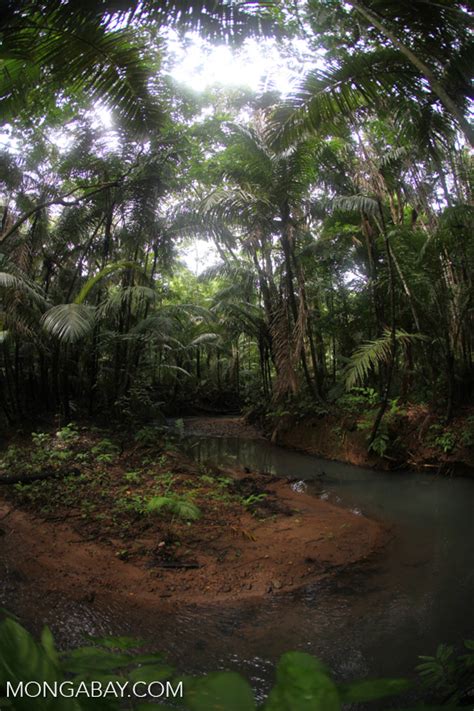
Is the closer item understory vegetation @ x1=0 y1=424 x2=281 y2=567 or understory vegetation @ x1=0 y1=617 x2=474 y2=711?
understory vegetation @ x1=0 y1=617 x2=474 y2=711

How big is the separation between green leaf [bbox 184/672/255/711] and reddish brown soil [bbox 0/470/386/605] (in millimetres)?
3115

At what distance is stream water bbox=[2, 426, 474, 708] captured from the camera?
2518 mm

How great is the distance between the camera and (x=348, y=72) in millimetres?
4012

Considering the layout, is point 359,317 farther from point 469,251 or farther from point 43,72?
point 43,72

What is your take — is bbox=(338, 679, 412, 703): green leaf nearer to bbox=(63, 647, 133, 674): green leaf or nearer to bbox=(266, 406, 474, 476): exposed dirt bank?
bbox=(63, 647, 133, 674): green leaf

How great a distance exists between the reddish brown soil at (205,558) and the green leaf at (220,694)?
312 centimetres

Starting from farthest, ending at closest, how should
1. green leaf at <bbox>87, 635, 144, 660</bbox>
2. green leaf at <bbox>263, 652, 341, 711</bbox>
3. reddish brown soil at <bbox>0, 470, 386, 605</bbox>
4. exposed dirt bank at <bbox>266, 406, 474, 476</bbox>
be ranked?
exposed dirt bank at <bbox>266, 406, 474, 476</bbox>
reddish brown soil at <bbox>0, 470, 386, 605</bbox>
green leaf at <bbox>87, 635, 144, 660</bbox>
green leaf at <bbox>263, 652, 341, 711</bbox>

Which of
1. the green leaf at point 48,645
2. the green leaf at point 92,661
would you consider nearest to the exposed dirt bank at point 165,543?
the green leaf at point 92,661

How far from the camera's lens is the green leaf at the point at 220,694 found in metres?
0.50

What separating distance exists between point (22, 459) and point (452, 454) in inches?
293

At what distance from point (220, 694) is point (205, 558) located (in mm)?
3796

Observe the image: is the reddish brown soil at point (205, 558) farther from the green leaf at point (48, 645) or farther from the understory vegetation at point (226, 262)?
the green leaf at point (48, 645)

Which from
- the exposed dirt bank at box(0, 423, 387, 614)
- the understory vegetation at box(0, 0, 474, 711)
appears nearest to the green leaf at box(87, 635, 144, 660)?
the understory vegetation at box(0, 0, 474, 711)

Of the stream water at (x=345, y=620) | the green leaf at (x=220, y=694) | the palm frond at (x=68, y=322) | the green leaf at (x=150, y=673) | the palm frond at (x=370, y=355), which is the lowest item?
the stream water at (x=345, y=620)
